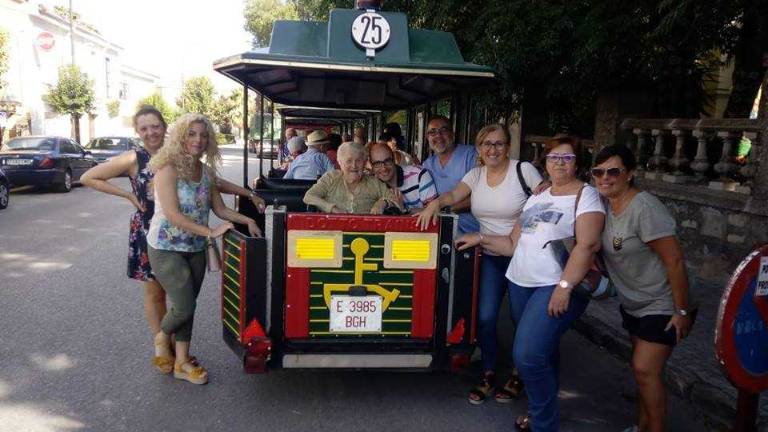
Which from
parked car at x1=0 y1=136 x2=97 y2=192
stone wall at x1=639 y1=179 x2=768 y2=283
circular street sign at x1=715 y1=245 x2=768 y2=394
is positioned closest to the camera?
circular street sign at x1=715 y1=245 x2=768 y2=394

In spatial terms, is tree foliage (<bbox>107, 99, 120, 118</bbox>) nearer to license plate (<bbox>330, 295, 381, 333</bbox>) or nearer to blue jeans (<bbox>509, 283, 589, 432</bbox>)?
license plate (<bbox>330, 295, 381, 333</bbox>)

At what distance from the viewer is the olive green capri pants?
3885 mm

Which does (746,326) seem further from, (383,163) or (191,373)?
(191,373)

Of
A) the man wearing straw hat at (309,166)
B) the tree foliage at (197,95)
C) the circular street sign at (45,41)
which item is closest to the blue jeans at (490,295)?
the man wearing straw hat at (309,166)

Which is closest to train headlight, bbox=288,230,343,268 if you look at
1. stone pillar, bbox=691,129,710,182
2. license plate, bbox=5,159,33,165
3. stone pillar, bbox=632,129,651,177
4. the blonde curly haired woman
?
the blonde curly haired woman

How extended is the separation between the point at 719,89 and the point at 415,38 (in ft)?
40.3

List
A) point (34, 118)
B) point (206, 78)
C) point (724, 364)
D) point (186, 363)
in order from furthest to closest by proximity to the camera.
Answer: point (206, 78), point (34, 118), point (186, 363), point (724, 364)

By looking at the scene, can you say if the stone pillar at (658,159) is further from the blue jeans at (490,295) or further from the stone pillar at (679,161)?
the blue jeans at (490,295)

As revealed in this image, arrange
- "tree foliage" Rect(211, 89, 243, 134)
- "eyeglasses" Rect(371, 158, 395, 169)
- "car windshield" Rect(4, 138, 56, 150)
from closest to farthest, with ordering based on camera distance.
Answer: "eyeglasses" Rect(371, 158, 395, 169) → "car windshield" Rect(4, 138, 56, 150) → "tree foliage" Rect(211, 89, 243, 134)

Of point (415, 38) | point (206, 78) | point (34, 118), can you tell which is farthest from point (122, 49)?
point (415, 38)

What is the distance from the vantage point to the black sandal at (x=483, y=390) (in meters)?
3.94

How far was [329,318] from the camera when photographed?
11.8 feet

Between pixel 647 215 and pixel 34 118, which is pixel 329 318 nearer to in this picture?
pixel 647 215

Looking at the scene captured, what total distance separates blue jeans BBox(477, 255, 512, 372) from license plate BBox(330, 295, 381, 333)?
26.7 inches
